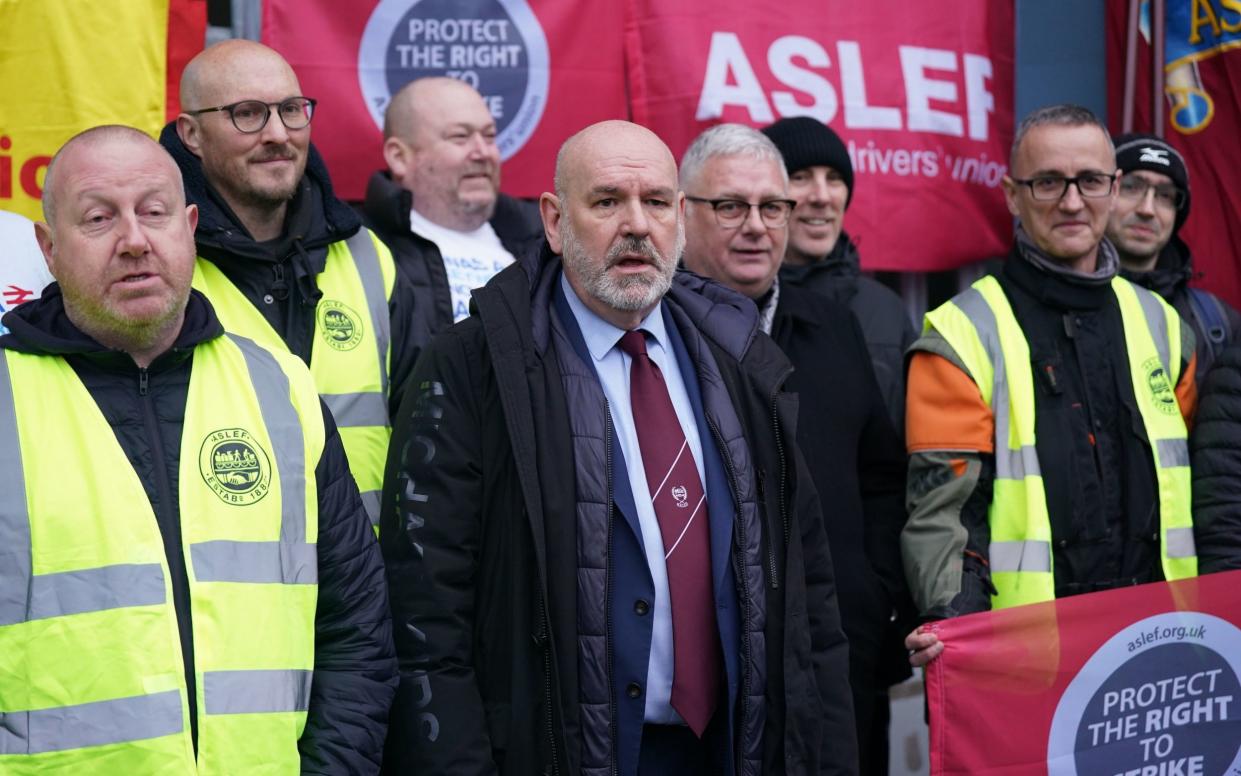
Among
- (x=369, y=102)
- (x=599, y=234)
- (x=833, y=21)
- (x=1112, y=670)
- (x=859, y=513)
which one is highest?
(x=833, y=21)

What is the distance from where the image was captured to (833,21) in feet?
20.0

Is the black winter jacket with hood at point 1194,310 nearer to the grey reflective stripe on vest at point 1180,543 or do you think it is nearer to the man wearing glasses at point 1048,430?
the man wearing glasses at point 1048,430

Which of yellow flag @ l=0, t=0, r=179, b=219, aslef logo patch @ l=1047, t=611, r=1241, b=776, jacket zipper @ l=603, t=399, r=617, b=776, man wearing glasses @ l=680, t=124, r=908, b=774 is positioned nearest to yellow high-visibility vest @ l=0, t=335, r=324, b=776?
jacket zipper @ l=603, t=399, r=617, b=776

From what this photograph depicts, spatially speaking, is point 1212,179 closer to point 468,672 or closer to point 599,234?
point 599,234

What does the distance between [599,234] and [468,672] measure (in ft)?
3.48

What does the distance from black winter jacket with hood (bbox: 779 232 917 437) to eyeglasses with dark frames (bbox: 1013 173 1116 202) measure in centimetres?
73

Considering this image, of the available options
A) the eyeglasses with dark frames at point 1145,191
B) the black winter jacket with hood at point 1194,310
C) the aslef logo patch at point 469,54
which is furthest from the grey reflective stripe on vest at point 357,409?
the eyeglasses with dark frames at point 1145,191

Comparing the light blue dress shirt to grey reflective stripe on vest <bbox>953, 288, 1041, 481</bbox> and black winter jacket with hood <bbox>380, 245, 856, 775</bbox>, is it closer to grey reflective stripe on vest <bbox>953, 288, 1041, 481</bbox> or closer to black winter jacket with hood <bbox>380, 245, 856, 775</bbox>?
black winter jacket with hood <bbox>380, 245, 856, 775</bbox>

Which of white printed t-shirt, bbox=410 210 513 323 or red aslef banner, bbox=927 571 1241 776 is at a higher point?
white printed t-shirt, bbox=410 210 513 323

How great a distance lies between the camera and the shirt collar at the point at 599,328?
3539 millimetres

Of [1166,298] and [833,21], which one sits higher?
[833,21]

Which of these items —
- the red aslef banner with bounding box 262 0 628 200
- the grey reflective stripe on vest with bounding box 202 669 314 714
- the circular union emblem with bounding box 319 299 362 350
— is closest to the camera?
the grey reflective stripe on vest with bounding box 202 669 314 714

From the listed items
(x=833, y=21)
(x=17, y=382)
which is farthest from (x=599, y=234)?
(x=833, y=21)

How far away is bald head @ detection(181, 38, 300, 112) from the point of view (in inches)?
165
